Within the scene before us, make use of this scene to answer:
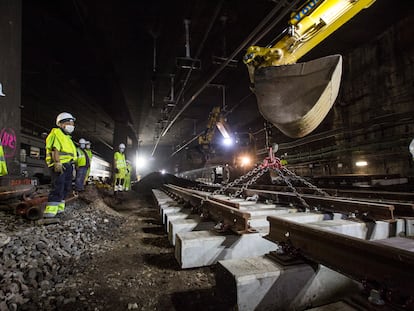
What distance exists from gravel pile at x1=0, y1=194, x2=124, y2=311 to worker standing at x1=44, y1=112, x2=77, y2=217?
29 centimetres

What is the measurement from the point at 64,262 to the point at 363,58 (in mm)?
10690

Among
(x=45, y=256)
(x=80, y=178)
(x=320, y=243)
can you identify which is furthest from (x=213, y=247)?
(x=80, y=178)

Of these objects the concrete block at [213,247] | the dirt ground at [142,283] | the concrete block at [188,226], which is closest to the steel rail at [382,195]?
the concrete block at [213,247]

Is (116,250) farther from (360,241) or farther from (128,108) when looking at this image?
(128,108)

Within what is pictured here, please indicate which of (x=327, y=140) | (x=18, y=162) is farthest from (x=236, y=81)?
(x=18, y=162)

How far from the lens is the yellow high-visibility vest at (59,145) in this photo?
447cm

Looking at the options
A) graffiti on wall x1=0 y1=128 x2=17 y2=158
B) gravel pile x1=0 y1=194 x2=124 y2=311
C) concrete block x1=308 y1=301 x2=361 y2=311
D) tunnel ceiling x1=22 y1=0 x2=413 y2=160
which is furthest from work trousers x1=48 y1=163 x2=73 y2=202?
concrete block x1=308 y1=301 x2=361 y2=311

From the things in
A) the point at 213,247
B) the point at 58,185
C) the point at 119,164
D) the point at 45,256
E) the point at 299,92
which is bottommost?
the point at 45,256

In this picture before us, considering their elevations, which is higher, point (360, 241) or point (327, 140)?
point (327, 140)

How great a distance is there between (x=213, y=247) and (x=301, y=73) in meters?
2.62

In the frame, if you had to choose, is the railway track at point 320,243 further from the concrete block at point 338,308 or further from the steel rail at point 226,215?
the concrete block at point 338,308

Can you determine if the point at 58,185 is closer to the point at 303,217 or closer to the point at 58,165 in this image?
the point at 58,165

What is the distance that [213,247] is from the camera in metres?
2.37

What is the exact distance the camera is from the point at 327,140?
33.5 ft
